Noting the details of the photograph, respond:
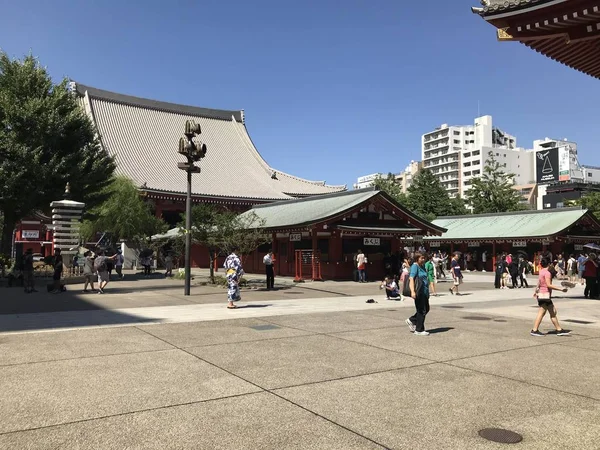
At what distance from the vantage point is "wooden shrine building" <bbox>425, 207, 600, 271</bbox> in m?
35.8

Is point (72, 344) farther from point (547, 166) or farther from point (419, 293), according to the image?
point (547, 166)

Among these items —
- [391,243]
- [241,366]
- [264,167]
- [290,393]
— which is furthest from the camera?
[264,167]

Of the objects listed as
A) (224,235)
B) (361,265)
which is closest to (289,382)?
(224,235)

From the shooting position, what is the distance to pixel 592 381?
661cm

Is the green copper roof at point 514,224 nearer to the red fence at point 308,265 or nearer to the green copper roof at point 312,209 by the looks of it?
the green copper roof at point 312,209

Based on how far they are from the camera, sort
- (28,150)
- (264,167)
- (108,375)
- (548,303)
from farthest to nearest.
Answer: (264,167)
(28,150)
(548,303)
(108,375)

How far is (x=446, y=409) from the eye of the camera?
5.36 metres

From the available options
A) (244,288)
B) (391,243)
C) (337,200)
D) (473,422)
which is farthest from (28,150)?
(473,422)

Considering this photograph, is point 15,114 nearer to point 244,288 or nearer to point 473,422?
point 244,288

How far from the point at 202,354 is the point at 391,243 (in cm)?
2312

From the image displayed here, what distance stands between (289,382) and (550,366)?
4009mm

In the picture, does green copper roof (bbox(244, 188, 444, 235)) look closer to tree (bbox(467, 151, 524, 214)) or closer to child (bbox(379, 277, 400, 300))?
child (bbox(379, 277, 400, 300))

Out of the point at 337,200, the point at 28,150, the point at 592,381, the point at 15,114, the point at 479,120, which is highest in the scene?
the point at 479,120

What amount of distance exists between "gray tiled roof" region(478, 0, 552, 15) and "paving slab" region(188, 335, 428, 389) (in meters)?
6.94
